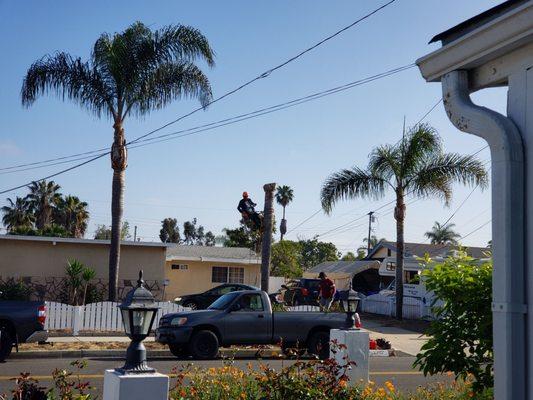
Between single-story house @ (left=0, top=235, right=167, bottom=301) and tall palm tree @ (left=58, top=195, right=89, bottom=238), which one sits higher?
tall palm tree @ (left=58, top=195, right=89, bottom=238)

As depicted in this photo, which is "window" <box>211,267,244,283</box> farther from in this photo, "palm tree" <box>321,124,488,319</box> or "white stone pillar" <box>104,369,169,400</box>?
"white stone pillar" <box>104,369,169,400</box>

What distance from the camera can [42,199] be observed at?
60.8m

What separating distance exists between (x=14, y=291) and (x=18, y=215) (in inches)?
1478

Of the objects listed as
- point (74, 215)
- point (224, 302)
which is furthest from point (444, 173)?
point (74, 215)

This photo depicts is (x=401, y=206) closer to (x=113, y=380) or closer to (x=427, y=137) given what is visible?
(x=427, y=137)

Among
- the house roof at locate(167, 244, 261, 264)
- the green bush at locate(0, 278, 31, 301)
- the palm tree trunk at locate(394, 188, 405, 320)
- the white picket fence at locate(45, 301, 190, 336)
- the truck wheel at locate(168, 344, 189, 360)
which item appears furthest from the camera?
the house roof at locate(167, 244, 261, 264)

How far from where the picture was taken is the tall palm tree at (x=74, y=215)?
58.9 meters

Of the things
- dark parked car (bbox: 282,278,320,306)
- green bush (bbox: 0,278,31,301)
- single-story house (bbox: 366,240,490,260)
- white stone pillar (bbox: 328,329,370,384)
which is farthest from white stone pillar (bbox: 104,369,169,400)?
single-story house (bbox: 366,240,490,260)

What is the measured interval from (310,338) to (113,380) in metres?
11.7

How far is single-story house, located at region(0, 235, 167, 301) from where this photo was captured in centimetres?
2712

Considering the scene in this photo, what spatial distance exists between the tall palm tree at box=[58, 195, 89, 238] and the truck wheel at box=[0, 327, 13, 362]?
4445 cm

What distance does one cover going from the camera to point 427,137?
27.0 metres

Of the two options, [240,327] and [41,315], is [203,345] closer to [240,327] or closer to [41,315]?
[240,327]

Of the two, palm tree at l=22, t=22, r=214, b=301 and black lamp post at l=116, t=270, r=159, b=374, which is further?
palm tree at l=22, t=22, r=214, b=301
